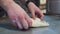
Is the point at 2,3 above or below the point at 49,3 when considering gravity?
above

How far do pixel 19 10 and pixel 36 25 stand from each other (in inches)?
3.9

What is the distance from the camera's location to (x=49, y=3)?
1494 millimetres

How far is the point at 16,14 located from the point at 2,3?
126 millimetres

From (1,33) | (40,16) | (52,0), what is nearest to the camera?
(1,33)

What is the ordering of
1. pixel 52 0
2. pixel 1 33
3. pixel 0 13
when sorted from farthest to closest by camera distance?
1. pixel 52 0
2. pixel 0 13
3. pixel 1 33

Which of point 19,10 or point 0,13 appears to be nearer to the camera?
point 19,10

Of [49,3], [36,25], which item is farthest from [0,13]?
[49,3]

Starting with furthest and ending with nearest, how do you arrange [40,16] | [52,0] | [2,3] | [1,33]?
1. [52,0]
2. [40,16]
3. [2,3]
4. [1,33]

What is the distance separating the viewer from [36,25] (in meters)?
0.59

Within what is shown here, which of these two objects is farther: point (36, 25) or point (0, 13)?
point (0, 13)

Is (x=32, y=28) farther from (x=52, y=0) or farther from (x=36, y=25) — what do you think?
(x=52, y=0)

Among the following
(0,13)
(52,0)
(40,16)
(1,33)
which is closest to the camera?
(1,33)

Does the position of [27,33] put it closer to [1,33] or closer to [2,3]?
[1,33]

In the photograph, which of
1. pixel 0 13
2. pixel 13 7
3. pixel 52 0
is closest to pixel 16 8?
pixel 13 7
